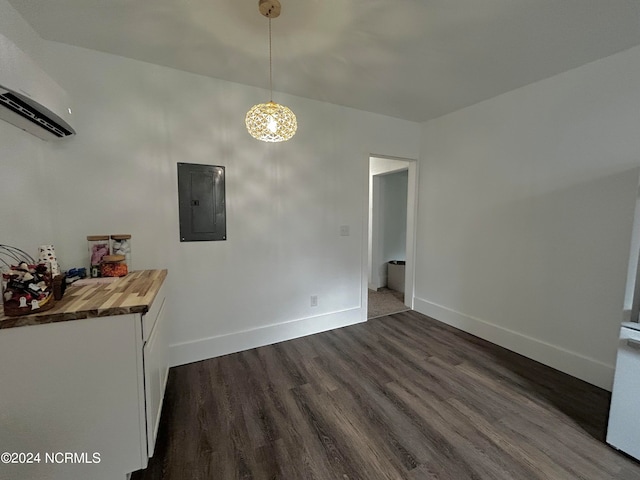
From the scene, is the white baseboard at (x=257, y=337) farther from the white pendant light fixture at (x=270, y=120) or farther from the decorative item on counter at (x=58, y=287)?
the white pendant light fixture at (x=270, y=120)

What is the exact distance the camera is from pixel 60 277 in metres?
1.27

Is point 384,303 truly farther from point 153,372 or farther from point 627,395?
point 153,372

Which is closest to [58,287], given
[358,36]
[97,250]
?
[97,250]

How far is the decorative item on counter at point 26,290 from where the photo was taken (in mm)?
1054

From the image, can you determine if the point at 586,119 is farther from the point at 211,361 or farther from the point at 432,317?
the point at 211,361

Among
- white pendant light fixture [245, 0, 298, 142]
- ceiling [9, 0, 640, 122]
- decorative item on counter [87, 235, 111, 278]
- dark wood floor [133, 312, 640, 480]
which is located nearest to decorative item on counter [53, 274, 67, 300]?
decorative item on counter [87, 235, 111, 278]

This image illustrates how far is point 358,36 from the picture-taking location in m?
1.75

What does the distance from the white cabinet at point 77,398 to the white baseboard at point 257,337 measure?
3.59ft

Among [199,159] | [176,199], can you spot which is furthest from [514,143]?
[176,199]

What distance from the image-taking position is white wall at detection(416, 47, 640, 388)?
1963 millimetres

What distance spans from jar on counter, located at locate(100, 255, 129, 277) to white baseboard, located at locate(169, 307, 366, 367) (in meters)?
0.85

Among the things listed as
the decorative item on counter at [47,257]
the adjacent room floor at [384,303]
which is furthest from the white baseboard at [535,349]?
the decorative item on counter at [47,257]

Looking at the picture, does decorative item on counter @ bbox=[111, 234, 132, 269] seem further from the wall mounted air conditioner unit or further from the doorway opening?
the doorway opening

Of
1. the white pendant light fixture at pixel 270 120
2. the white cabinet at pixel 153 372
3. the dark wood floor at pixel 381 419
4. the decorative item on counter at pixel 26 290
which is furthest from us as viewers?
the white pendant light fixture at pixel 270 120
